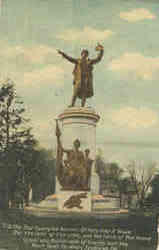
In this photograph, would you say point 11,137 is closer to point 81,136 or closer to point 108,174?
point 81,136

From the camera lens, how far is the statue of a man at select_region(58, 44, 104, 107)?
624 cm

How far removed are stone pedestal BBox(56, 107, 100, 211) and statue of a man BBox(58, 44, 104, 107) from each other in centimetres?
17

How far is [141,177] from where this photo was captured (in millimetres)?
6250

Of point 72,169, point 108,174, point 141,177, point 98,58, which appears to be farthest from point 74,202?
point 98,58

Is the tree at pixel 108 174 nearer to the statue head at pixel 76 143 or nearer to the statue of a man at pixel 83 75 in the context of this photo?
the statue head at pixel 76 143

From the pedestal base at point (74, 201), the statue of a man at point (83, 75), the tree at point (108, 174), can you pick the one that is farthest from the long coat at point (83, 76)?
the pedestal base at point (74, 201)

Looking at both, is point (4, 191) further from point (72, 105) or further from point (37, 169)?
point (72, 105)

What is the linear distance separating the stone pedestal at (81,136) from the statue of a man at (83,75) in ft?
0.54

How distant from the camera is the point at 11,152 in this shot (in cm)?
620

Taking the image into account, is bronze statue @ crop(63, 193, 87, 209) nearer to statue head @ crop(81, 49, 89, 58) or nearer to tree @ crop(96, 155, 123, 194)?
tree @ crop(96, 155, 123, 194)

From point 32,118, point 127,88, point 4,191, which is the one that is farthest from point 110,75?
point 4,191

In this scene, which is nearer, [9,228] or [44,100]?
[9,228]

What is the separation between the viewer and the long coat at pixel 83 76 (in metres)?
6.25

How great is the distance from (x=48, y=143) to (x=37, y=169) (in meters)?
0.40
